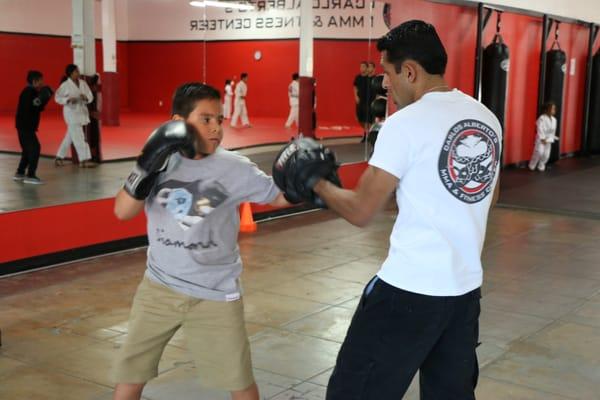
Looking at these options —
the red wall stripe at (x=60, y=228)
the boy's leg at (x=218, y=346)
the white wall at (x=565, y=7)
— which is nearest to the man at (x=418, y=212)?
the boy's leg at (x=218, y=346)

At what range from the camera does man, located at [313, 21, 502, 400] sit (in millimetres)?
2328

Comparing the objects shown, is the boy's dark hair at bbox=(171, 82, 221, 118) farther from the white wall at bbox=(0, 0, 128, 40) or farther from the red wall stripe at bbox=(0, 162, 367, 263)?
the white wall at bbox=(0, 0, 128, 40)

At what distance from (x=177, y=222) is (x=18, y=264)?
388cm

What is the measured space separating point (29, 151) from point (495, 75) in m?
8.52

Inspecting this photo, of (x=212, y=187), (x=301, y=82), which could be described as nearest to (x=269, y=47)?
(x=301, y=82)

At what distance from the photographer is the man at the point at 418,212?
233cm

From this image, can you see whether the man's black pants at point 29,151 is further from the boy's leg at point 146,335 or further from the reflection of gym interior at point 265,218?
the boy's leg at point 146,335

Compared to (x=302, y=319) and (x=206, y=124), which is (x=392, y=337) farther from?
(x=302, y=319)

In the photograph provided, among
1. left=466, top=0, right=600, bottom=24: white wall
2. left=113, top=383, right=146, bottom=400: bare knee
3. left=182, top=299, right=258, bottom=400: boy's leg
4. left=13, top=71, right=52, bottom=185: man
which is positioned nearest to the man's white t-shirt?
left=182, top=299, right=258, bottom=400: boy's leg

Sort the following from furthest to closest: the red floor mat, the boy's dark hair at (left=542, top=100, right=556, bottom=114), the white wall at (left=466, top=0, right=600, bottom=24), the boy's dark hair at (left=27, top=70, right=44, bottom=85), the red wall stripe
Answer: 1. the boy's dark hair at (left=542, top=100, right=556, bottom=114)
2. the white wall at (left=466, top=0, right=600, bottom=24)
3. the red floor mat
4. the boy's dark hair at (left=27, top=70, right=44, bottom=85)
5. the red wall stripe

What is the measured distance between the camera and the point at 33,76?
6750mm

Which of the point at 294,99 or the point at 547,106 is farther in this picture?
the point at 547,106

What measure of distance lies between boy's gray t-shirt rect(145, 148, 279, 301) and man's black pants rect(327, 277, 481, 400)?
0.63m

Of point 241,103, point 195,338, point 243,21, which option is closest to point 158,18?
point 243,21
